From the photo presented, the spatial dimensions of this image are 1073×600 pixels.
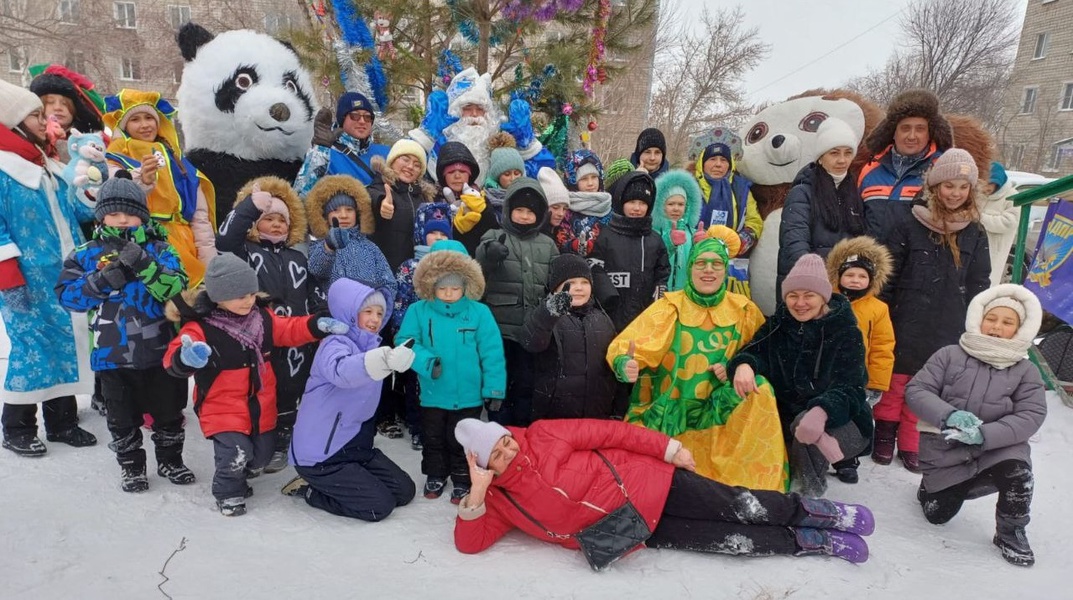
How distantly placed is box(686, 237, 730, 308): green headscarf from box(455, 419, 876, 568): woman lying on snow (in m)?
0.89

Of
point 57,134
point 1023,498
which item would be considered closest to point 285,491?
point 57,134

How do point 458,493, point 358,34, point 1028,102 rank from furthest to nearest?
point 1028,102
point 358,34
point 458,493

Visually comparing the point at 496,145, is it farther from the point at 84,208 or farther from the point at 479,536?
the point at 479,536

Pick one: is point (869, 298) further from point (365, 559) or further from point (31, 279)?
point (31, 279)

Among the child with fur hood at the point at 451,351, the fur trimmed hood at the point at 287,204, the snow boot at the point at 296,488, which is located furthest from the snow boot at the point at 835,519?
the fur trimmed hood at the point at 287,204

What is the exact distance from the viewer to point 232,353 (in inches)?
111

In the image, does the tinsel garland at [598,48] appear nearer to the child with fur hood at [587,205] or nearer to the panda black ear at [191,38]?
the child with fur hood at [587,205]

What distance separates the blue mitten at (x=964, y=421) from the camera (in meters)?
2.82

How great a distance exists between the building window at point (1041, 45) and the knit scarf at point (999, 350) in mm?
30678

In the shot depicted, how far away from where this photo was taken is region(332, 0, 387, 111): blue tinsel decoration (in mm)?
5379

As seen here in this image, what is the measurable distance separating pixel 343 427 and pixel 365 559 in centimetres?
68

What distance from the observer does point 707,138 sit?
4676mm

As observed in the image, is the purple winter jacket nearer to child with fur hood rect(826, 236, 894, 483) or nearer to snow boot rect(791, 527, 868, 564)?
snow boot rect(791, 527, 868, 564)

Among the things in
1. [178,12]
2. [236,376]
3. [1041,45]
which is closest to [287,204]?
[236,376]
